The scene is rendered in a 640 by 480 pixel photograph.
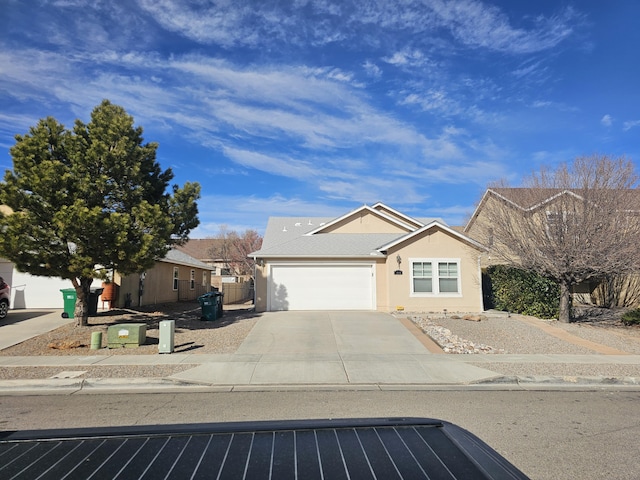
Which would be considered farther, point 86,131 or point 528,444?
point 86,131

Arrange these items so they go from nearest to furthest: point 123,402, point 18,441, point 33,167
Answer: point 18,441 < point 123,402 < point 33,167

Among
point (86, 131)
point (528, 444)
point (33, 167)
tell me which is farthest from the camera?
point (86, 131)

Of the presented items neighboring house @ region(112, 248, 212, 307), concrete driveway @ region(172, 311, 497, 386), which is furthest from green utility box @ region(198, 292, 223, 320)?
neighboring house @ region(112, 248, 212, 307)

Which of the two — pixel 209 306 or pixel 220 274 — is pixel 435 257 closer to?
pixel 209 306

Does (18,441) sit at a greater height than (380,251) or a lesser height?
lesser

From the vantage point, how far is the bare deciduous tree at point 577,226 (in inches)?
563

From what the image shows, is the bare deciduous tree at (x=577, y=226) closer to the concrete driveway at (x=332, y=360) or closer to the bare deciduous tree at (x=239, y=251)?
the concrete driveway at (x=332, y=360)

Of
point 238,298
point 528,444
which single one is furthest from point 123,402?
point 238,298

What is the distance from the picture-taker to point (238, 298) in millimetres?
31156

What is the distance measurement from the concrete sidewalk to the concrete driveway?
0.07ft

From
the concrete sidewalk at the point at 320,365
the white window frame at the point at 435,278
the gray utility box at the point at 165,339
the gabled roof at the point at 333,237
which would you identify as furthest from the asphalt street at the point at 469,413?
the gabled roof at the point at 333,237

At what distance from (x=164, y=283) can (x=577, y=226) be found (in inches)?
815

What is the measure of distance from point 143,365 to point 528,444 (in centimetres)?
805

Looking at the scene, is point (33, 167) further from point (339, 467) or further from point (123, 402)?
point (339, 467)
